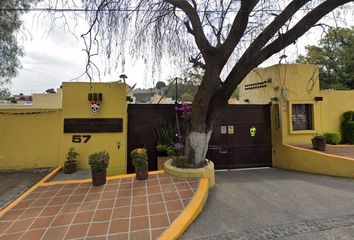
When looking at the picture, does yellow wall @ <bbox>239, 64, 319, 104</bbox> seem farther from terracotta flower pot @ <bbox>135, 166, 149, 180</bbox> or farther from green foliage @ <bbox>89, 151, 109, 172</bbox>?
green foliage @ <bbox>89, 151, 109, 172</bbox>

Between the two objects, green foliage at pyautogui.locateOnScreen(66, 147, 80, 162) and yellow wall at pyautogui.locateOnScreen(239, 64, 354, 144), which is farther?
yellow wall at pyautogui.locateOnScreen(239, 64, 354, 144)

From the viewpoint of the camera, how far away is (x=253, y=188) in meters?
5.58

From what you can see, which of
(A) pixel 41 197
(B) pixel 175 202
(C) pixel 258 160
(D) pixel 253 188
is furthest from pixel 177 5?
(C) pixel 258 160

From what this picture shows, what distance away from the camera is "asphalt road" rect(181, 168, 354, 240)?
335 cm

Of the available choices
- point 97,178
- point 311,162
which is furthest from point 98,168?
point 311,162

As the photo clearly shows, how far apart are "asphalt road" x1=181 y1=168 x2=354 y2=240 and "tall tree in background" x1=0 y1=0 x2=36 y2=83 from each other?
23.2ft

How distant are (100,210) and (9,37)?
779 centimetres

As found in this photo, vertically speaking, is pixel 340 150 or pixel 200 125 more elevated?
pixel 200 125

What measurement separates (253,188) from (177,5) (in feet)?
15.7

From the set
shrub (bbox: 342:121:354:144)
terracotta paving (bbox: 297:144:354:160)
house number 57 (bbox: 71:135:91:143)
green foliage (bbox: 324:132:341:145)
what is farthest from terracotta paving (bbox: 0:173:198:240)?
shrub (bbox: 342:121:354:144)

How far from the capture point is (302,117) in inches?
342

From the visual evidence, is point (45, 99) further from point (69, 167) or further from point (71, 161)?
point (69, 167)

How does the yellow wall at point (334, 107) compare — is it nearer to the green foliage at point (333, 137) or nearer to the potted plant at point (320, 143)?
the green foliage at point (333, 137)

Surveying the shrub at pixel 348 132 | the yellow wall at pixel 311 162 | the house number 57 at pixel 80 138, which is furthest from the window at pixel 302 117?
the house number 57 at pixel 80 138
